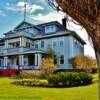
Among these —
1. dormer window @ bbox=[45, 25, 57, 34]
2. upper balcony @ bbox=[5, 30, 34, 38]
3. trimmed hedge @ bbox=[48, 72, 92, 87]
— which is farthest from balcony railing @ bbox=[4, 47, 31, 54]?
trimmed hedge @ bbox=[48, 72, 92, 87]

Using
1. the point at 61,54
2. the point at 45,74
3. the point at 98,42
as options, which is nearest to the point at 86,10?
the point at 98,42

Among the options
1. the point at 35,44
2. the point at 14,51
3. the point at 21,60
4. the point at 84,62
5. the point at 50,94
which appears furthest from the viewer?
the point at 35,44

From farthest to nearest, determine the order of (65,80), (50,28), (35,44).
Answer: (35,44), (50,28), (65,80)

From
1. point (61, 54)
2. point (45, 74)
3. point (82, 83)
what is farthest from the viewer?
point (61, 54)

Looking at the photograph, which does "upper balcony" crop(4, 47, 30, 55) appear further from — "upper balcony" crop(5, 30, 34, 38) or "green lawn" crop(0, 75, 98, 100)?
"green lawn" crop(0, 75, 98, 100)

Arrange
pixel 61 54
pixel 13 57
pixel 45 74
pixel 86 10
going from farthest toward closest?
pixel 13 57, pixel 61 54, pixel 45 74, pixel 86 10

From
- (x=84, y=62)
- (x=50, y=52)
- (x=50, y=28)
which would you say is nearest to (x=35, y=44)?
(x=50, y=28)

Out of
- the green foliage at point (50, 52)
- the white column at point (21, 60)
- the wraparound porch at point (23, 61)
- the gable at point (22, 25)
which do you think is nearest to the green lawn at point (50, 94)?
the green foliage at point (50, 52)

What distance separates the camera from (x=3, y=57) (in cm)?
5288

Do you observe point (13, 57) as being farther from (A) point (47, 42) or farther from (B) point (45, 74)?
(B) point (45, 74)

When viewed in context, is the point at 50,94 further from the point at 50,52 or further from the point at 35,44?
the point at 35,44

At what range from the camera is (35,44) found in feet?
166

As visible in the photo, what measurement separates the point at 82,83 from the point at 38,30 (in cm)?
3055

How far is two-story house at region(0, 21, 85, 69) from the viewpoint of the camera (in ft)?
149
